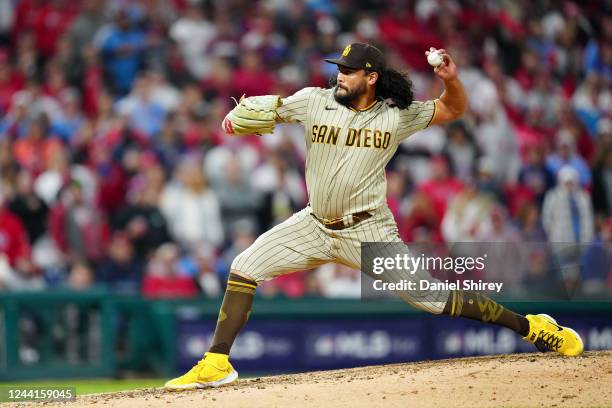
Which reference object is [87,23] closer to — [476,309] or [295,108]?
[295,108]

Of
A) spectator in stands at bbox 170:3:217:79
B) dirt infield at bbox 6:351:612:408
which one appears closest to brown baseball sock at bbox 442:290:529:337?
dirt infield at bbox 6:351:612:408

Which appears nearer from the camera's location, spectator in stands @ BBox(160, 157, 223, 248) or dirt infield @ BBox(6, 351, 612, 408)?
dirt infield @ BBox(6, 351, 612, 408)

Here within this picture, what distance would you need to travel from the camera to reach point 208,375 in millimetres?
7359

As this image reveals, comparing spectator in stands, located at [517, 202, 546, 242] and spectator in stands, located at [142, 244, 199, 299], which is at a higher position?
spectator in stands, located at [517, 202, 546, 242]

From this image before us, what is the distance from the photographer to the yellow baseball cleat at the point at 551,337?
769cm

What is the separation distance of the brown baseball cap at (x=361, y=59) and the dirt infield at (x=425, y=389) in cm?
190

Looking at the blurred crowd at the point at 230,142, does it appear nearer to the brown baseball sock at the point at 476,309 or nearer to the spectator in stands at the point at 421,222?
the spectator in stands at the point at 421,222

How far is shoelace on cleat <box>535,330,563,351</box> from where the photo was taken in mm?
7707

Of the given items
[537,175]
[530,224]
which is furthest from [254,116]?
[537,175]

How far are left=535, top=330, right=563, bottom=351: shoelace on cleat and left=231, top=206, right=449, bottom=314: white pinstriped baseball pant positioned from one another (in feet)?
2.53

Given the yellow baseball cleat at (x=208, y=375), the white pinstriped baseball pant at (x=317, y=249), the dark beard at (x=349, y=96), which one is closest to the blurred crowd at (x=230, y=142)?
the white pinstriped baseball pant at (x=317, y=249)

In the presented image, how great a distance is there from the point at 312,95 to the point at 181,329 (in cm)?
484

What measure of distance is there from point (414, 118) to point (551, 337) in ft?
5.54

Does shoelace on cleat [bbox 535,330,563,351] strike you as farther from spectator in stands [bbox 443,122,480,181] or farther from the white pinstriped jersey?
spectator in stands [bbox 443,122,480,181]
